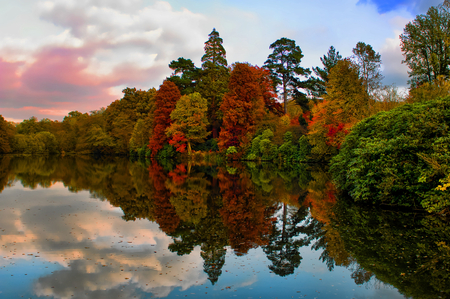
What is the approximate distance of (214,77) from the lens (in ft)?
164

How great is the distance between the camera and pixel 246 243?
705 centimetres

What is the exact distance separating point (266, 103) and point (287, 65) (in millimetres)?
8094

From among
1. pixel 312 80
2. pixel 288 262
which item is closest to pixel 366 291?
pixel 288 262

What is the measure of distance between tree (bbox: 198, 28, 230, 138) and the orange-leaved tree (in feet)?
19.8

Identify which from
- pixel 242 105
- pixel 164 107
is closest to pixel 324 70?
pixel 242 105

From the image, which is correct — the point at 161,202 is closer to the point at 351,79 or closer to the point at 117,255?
the point at 117,255

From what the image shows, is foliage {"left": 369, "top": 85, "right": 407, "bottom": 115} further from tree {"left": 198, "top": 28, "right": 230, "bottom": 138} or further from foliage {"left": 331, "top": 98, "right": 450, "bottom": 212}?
tree {"left": 198, "top": 28, "right": 230, "bottom": 138}

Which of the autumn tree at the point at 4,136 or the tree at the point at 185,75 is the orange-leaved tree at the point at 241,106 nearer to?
the tree at the point at 185,75

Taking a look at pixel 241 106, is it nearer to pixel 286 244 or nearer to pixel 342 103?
pixel 342 103

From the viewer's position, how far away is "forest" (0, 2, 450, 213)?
9844 mm

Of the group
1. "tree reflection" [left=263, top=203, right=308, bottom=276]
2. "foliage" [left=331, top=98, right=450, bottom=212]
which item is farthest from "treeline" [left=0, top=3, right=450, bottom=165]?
"tree reflection" [left=263, top=203, right=308, bottom=276]

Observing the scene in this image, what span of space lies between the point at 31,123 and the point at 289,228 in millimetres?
94760

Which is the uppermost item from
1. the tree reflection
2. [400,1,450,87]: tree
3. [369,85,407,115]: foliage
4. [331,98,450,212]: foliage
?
[400,1,450,87]: tree

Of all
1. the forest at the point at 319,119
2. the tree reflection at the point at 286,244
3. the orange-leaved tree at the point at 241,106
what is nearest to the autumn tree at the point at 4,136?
the forest at the point at 319,119
